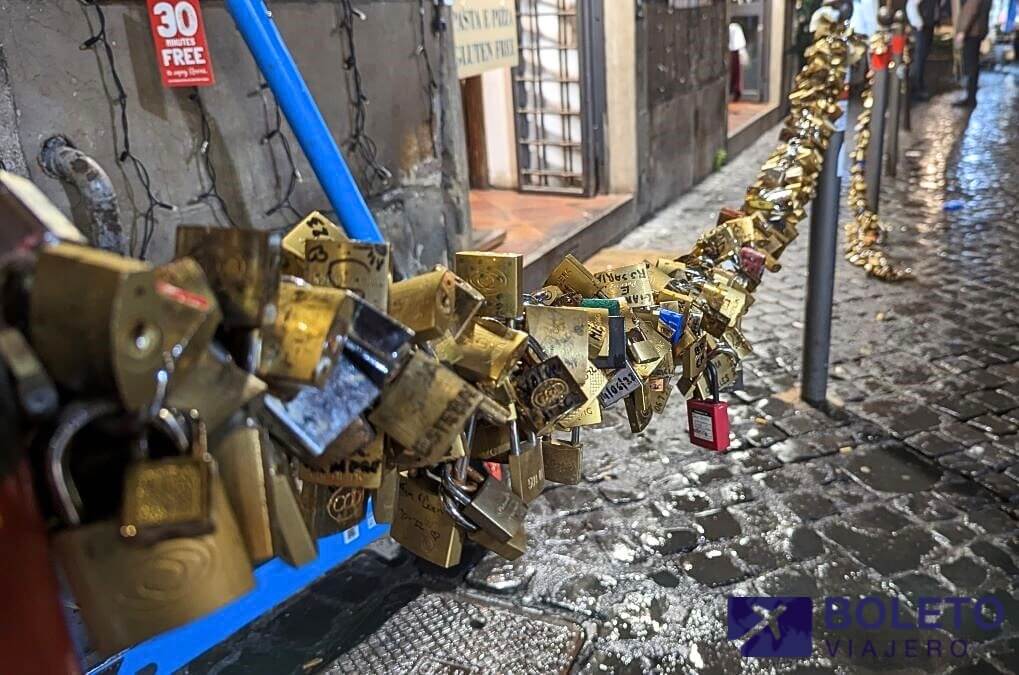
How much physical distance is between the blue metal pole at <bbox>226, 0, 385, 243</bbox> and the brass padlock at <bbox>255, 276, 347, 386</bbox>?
1.82 m

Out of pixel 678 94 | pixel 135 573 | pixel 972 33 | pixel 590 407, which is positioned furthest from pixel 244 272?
pixel 972 33

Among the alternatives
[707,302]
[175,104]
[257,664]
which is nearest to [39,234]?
[707,302]

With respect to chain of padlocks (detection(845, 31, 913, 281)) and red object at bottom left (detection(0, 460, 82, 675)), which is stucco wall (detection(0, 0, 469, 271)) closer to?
red object at bottom left (detection(0, 460, 82, 675))

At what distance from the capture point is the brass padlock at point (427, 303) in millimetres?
850

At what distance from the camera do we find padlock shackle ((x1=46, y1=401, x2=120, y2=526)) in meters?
0.51

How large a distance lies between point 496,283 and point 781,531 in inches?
77.0

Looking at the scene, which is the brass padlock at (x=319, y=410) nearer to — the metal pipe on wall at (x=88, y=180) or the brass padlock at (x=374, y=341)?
the brass padlock at (x=374, y=341)

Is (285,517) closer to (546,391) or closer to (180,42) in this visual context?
(546,391)

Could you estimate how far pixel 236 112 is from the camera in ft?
8.89

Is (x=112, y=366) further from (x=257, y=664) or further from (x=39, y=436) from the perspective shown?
(x=257, y=664)

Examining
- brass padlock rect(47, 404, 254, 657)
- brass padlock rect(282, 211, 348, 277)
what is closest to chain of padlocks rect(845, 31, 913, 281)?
brass padlock rect(282, 211, 348, 277)

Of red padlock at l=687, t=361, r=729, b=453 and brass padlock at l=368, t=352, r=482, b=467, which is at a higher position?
brass padlock at l=368, t=352, r=482, b=467

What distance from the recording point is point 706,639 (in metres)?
2.16

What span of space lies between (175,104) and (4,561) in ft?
7.54
